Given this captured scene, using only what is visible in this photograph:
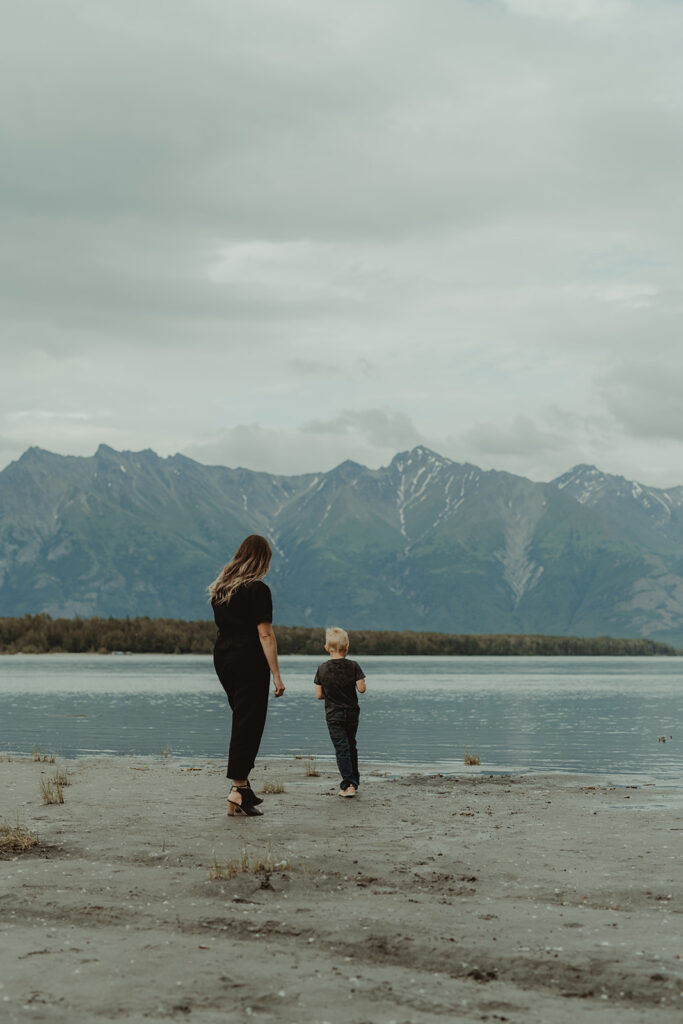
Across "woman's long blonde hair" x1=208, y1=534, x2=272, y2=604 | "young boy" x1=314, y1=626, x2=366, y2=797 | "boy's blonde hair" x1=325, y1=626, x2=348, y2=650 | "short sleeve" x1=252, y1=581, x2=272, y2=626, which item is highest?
"woman's long blonde hair" x1=208, y1=534, x2=272, y2=604

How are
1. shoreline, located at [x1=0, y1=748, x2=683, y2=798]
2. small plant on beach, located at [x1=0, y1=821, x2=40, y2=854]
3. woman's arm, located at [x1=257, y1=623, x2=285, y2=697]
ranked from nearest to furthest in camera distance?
small plant on beach, located at [x1=0, y1=821, x2=40, y2=854] < woman's arm, located at [x1=257, y1=623, x2=285, y2=697] < shoreline, located at [x1=0, y1=748, x2=683, y2=798]

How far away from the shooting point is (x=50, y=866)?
11.1 m

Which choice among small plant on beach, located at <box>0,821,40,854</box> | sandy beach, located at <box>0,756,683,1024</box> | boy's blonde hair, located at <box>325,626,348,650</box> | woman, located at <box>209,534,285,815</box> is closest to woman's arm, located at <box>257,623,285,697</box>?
A: woman, located at <box>209,534,285,815</box>

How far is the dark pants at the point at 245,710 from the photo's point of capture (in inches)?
577

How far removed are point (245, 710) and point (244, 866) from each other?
13.3 feet

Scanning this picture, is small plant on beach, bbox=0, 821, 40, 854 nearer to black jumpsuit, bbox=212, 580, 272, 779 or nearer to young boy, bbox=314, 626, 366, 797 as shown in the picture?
black jumpsuit, bbox=212, 580, 272, 779

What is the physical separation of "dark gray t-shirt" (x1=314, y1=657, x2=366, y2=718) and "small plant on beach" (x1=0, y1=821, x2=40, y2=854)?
6215 millimetres

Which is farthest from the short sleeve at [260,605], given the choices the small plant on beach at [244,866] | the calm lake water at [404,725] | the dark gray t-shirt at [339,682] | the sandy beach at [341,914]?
the calm lake water at [404,725]

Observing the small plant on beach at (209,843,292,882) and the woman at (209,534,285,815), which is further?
the woman at (209,534,285,815)

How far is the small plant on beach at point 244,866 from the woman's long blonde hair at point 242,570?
4.33 m

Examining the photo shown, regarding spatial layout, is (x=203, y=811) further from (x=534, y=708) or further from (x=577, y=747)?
(x=534, y=708)

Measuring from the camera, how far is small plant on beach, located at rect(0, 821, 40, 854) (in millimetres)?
11938

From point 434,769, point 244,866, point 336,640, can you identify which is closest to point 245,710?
point 336,640

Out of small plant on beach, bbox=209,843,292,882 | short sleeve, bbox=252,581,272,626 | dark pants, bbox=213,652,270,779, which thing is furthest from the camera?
short sleeve, bbox=252,581,272,626
